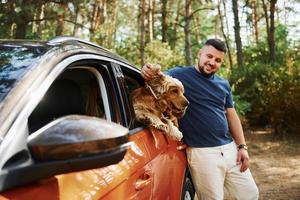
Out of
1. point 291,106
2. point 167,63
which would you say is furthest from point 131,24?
point 291,106

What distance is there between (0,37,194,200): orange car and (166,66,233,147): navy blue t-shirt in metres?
0.66

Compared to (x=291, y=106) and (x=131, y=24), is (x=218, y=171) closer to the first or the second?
(x=291, y=106)

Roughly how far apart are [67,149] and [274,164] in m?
8.25

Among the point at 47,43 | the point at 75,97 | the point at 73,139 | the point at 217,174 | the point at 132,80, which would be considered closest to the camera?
the point at 73,139

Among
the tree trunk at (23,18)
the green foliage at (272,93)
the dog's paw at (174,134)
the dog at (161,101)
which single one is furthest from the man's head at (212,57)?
the tree trunk at (23,18)

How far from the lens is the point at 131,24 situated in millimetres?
45031

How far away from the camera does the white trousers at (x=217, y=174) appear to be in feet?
13.6

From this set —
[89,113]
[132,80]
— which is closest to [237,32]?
[132,80]

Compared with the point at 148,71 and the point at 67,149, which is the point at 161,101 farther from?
the point at 67,149

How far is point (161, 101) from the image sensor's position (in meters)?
3.56

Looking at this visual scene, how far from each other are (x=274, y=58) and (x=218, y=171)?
14.6 meters

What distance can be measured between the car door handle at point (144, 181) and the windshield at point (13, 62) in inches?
34.8

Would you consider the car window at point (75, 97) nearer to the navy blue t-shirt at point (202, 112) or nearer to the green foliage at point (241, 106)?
the navy blue t-shirt at point (202, 112)

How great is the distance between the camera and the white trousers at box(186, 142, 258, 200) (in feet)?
13.6
